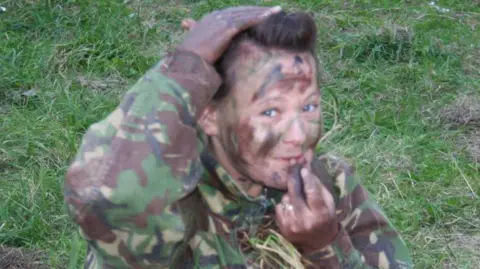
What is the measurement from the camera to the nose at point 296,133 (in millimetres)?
2607

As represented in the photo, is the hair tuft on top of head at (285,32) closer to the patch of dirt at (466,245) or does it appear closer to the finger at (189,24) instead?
the finger at (189,24)

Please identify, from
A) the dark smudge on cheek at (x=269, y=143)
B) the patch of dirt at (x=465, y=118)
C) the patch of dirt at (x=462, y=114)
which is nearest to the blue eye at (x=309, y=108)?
the dark smudge on cheek at (x=269, y=143)

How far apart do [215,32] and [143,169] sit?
1.34ft

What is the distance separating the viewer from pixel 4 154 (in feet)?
16.5

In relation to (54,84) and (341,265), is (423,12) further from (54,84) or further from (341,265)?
(341,265)

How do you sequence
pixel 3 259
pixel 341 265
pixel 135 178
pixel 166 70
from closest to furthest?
pixel 135 178
pixel 166 70
pixel 341 265
pixel 3 259

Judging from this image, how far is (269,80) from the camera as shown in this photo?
2646 millimetres

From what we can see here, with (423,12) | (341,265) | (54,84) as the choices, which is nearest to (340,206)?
(341,265)

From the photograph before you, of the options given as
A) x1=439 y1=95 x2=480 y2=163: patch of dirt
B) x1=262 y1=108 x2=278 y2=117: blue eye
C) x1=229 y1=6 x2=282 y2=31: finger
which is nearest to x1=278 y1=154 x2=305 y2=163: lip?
x1=262 y1=108 x2=278 y2=117: blue eye

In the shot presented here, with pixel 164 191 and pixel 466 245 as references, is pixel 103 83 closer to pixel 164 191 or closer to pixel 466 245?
pixel 466 245

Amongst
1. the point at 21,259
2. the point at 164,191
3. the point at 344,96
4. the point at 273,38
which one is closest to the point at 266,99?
the point at 273,38

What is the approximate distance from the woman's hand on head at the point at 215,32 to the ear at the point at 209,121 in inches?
8.3

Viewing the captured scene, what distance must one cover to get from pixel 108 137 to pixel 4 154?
8.96 ft

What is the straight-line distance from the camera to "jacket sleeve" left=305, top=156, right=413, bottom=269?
9.44 ft
